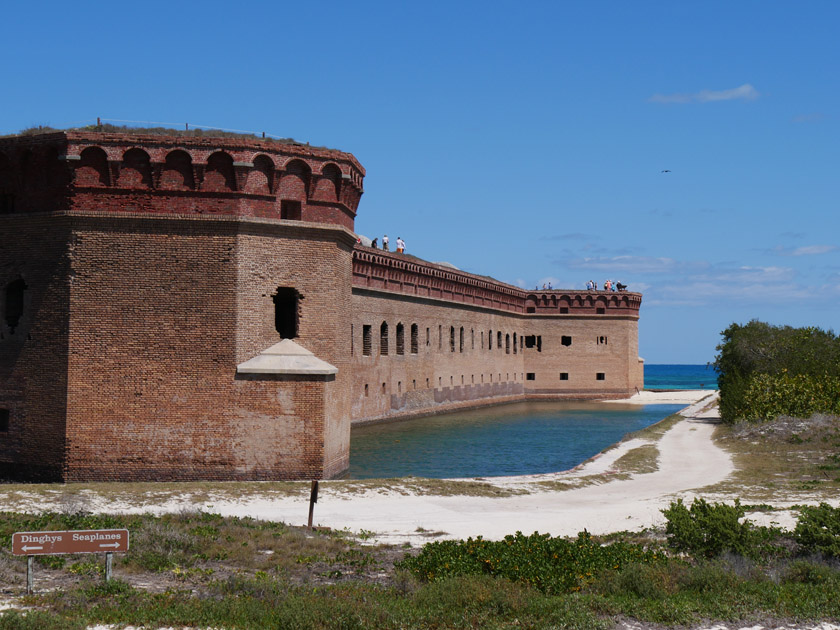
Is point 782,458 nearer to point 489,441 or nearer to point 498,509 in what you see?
point 498,509

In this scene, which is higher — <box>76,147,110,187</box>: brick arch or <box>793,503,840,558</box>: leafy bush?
<box>76,147,110,187</box>: brick arch

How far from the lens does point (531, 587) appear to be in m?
10.2

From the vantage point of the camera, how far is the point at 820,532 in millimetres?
11797

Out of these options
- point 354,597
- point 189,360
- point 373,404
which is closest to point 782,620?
point 354,597

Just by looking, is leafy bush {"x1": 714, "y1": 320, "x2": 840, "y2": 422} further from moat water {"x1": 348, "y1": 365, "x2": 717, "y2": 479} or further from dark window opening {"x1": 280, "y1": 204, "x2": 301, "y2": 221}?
dark window opening {"x1": 280, "y1": 204, "x2": 301, "y2": 221}

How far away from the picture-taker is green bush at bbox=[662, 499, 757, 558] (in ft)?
39.0

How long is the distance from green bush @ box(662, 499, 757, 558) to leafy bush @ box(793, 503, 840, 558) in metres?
0.61

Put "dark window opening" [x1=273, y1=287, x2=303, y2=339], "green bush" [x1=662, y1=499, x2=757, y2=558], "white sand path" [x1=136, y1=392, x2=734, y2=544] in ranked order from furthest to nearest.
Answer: "dark window opening" [x1=273, y1=287, x2=303, y2=339], "white sand path" [x1=136, y1=392, x2=734, y2=544], "green bush" [x1=662, y1=499, x2=757, y2=558]

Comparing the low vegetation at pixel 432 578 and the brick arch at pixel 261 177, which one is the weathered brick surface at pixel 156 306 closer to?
the brick arch at pixel 261 177

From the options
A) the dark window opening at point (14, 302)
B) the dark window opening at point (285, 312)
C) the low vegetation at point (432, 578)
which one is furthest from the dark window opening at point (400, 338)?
the low vegetation at point (432, 578)

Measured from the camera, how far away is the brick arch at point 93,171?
19141 millimetres

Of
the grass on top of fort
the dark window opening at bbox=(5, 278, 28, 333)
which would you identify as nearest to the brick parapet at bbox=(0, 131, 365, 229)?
the dark window opening at bbox=(5, 278, 28, 333)

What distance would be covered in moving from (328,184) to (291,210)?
1.02 meters

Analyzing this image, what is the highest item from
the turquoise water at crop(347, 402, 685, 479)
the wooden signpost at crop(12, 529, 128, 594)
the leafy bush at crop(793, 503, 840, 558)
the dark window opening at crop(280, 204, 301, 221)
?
the dark window opening at crop(280, 204, 301, 221)
